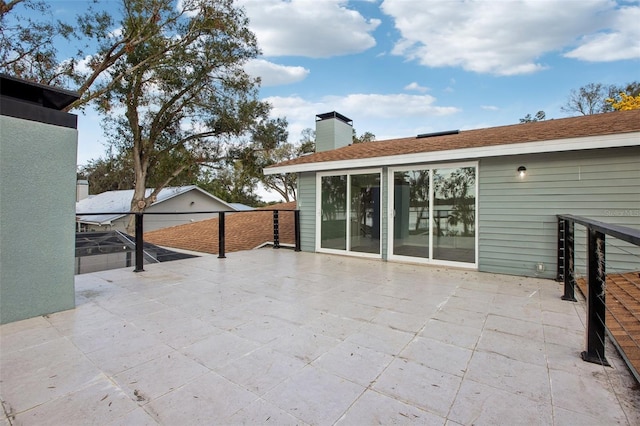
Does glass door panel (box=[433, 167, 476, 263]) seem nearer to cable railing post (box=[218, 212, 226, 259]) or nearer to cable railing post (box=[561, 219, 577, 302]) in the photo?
cable railing post (box=[561, 219, 577, 302])

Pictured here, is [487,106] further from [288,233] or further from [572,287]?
[572,287]

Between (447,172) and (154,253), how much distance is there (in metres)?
6.37

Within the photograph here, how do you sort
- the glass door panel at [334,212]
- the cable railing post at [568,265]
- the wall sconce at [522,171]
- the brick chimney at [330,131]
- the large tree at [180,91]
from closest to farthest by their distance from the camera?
the cable railing post at [568,265] → the wall sconce at [522,171] → the glass door panel at [334,212] → the brick chimney at [330,131] → the large tree at [180,91]

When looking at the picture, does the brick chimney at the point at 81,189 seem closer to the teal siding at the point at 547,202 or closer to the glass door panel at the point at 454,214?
the glass door panel at the point at 454,214

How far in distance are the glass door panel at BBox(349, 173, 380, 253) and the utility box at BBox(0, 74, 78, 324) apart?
4.86 m

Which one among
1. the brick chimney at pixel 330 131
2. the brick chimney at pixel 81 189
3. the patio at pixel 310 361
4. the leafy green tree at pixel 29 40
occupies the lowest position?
the patio at pixel 310 361

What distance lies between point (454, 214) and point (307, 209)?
3.38 meters

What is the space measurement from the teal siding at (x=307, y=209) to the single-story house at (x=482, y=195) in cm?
4

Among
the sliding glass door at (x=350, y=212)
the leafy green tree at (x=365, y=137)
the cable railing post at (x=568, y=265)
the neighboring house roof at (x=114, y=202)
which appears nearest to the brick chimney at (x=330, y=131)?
the sliding glass door at (x=350, y=212)

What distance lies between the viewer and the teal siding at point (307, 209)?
24.0 feet

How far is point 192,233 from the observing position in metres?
12.3

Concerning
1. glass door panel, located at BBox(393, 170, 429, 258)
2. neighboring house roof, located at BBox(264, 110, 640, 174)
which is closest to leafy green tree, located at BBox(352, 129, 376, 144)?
neighboring house roof, located at BBox(264, 110, 640, 174)

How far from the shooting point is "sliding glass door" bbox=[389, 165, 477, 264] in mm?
5297

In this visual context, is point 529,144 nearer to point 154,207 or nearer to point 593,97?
point 154,207
